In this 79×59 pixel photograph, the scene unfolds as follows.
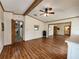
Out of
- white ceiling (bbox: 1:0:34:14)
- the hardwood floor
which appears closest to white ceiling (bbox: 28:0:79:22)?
white ceiling (bbox: 1:0:34:14)

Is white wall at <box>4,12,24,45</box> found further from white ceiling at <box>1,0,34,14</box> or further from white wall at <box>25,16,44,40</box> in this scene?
white wall at <box>25,16,44,40</box>

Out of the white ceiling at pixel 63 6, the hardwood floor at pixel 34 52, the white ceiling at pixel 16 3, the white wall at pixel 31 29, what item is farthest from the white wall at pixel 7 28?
the white ceiling at pixel 63 6

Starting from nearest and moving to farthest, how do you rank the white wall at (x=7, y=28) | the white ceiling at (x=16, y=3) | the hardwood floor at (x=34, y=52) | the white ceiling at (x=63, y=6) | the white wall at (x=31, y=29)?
the hardwood floor at (x=34, y=52), the white ceiling at (x=63, y=6), the white ceiling at (x=16, y=3), the white wall at (x=7, y=28), the white wall at (x=31, y=29)

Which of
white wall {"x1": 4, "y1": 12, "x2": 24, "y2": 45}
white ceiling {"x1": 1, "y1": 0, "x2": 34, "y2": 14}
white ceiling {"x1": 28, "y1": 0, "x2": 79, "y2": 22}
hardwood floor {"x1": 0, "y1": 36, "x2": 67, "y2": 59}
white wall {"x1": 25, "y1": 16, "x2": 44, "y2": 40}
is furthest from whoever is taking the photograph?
white wall {"x1": 25, "y1": 16, "x2": 44, "y2": 40}

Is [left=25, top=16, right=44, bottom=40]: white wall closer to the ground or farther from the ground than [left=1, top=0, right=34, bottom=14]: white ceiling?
closer to the ground

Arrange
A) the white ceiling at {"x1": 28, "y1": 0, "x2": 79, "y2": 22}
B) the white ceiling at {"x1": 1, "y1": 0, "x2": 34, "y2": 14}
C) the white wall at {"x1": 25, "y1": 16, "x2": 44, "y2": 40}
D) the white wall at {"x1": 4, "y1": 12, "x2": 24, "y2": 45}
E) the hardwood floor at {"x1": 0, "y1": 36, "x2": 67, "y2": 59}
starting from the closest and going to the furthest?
the hardwood floor at {"x1": 0, "y1": 36, "x2": 67, "y2": 59} < the white ceiling at {"x1": 28, "y1": 0, "x2": 79, "y2": 22} < the white ceiling at {"x1": 1, "y1": 0, "x2": 34, "y2": 14} < the white wall at {"x1": 4, "y1": 12, "x2": 24, "y2": 45} < the white wall at {"x1": 25, "y1": 16, "x2": 44, "y2": 40}

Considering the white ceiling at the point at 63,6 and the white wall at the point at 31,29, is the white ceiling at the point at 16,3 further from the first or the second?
the white wall at the point at 31,29

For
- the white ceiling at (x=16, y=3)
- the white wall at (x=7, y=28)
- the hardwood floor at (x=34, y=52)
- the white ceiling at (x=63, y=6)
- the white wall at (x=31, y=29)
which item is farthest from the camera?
the white wall at (x=31, y=29)

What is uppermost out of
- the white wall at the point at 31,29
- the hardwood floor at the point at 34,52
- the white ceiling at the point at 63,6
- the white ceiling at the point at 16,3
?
the white ceiling at the point at 16,3

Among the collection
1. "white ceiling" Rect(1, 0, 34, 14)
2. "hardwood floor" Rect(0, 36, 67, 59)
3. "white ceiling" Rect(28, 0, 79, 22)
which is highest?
"white ceiling" Rect(1, 0, 34, 14)

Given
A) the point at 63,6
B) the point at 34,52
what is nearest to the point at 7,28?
the point at 34,52

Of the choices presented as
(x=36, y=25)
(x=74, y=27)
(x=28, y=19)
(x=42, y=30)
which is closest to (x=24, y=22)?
(x=28, y=19)

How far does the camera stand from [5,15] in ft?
19.4

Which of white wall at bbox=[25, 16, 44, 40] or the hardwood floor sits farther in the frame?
white wall at bbox=[25, 16, 44, 40]
